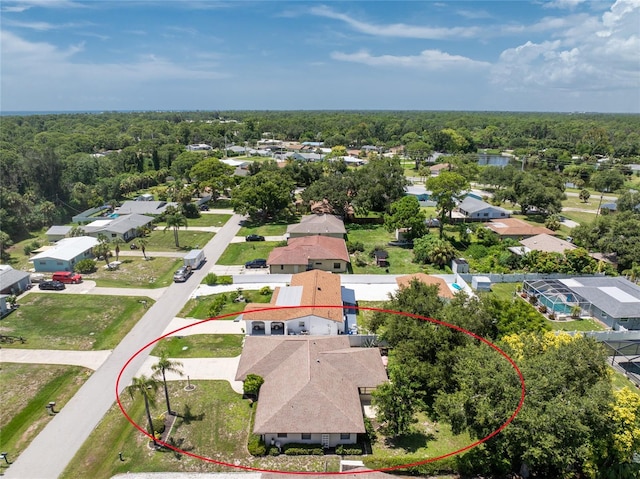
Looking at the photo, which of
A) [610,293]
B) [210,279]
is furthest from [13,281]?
[610,293]

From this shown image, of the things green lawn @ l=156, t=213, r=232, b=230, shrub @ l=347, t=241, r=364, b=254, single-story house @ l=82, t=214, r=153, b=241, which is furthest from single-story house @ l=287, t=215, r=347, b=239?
single-story house @ l=82, t=214, r=153, b=241

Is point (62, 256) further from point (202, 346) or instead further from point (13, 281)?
point (202, 346)

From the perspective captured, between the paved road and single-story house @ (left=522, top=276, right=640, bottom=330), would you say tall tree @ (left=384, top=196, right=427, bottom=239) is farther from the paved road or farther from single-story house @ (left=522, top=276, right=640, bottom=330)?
the paved road

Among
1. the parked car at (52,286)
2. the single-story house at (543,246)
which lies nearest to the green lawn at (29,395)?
the parked car at (52,286)

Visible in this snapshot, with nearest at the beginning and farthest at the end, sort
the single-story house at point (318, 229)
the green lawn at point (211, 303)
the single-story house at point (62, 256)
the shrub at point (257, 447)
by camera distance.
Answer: the shrub at point (257, 447) < the green lawn at point (211, 303) < the single-story house at point (62, 256) < the single-story house at point (318, 229)

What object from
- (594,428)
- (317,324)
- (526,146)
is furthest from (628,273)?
(526,146)

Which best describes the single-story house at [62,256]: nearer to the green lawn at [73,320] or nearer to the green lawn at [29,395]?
the green lawn at [73,320]

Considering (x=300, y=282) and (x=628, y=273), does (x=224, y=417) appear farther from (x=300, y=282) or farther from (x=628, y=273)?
(x=628, y=273)
